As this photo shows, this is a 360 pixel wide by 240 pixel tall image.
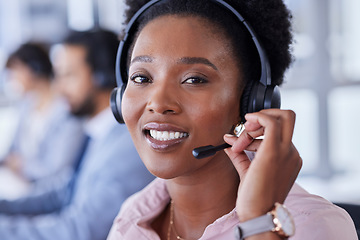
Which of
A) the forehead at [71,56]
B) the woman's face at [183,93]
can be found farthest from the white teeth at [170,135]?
the forehead at [71,56]

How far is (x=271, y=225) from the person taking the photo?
0.82 m

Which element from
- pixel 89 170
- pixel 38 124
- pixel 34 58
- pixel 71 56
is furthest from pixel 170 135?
pixel 38 124

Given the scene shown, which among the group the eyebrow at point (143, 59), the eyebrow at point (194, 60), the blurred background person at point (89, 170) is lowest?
the blurred background person at point (89, 170)

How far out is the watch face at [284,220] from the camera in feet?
2.71

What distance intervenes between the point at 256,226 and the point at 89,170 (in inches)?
57.1

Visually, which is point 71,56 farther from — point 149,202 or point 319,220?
point 319,220

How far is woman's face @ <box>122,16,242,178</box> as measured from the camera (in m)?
1.01

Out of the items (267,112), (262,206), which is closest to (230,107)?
(267,112)

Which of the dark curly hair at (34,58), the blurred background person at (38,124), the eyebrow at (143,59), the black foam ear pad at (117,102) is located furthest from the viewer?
the dark curly hair at (34,58)

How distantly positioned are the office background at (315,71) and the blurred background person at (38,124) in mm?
752

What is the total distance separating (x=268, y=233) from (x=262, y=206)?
0.05 m

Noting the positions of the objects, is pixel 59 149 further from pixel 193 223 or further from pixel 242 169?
pixel 242 169

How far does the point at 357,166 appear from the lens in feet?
15.6

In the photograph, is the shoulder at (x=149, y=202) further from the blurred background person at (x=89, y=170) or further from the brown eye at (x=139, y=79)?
the blurred background person at (x=89, y=170)
